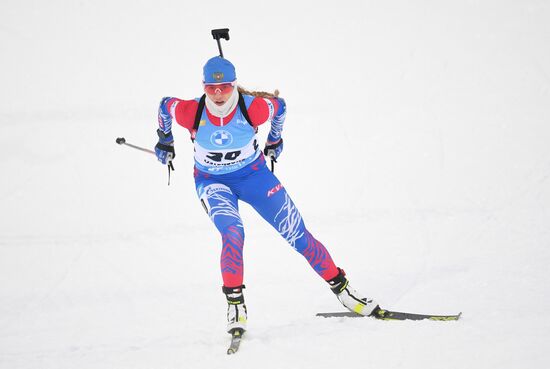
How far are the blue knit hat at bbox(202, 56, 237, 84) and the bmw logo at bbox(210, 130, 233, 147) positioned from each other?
40 cm

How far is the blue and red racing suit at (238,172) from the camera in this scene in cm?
429

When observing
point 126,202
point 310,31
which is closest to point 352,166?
point 126,202

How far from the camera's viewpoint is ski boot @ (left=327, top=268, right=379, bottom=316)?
4.48 metres

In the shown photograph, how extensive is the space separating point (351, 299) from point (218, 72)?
2079 mm

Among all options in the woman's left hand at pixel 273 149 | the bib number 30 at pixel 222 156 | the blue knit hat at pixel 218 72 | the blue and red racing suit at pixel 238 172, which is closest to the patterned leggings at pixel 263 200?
the blue and red racing suit at pixel 238 172

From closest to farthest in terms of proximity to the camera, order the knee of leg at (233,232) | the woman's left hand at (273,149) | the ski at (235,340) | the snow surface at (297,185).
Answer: the ski at (235,340) < the knee of leg at (233,232) < the snow surface at (297,185) < the woman's left hand at (273,149)

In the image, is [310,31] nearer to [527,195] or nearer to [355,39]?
[355,39]

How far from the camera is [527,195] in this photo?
24.6 ft

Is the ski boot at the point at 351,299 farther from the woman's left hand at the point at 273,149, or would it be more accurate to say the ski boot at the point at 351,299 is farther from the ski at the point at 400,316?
the woman's left hand at the point at 273,149

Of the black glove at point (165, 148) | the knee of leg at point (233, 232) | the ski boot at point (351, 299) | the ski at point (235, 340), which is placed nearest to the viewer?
the ski at point (235, 340)

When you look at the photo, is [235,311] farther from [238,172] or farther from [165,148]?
[165,148]

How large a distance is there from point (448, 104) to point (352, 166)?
93.7 inches

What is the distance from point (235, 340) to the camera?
4020mm

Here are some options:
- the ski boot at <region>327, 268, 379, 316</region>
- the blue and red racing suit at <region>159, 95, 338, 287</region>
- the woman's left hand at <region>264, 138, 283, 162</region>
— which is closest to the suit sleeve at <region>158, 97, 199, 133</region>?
the blue and red racing suit at <region>159, 95, 338, 287</region>
